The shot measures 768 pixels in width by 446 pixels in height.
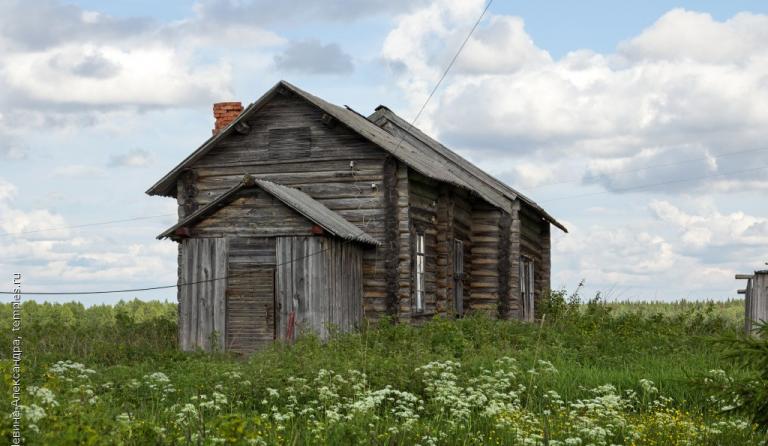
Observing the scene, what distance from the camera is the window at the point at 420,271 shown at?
22.0 meters

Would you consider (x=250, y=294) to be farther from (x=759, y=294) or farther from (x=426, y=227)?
(x=759, y=294)

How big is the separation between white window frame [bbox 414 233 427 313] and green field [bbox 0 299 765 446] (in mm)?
2260

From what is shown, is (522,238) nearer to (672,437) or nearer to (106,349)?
(106,349)

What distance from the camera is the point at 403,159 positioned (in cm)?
2041

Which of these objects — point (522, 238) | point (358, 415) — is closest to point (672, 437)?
point (358, 415)

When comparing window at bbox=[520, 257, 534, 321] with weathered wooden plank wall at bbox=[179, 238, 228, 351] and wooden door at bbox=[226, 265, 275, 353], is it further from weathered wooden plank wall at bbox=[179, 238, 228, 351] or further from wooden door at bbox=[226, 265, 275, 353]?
weathered wooden plank wall at bbox=[179, 238, 228, 351]

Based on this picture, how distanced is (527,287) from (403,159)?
35.2ft

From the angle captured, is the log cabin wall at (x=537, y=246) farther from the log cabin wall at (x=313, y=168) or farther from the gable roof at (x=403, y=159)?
the log cabin wall at (x=313, y=168)

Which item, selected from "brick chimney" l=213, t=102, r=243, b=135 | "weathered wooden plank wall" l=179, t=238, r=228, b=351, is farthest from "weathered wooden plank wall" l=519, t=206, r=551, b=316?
"weathered wooden plank wall" l=179, t=238, r=228, b=351

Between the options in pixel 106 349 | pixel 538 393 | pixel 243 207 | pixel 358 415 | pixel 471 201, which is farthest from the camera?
pixel 471 201

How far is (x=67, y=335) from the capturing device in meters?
19.9

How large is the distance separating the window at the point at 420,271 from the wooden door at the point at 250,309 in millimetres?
4619

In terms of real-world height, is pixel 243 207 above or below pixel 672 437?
above

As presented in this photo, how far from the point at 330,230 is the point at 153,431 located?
11.0 meters
